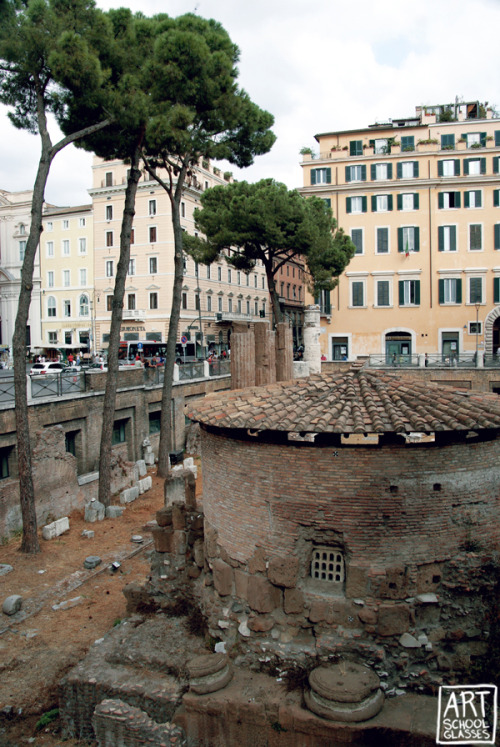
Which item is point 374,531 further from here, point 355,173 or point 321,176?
point 321,176

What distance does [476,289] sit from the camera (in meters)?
35.3

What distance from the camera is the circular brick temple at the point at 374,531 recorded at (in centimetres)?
685

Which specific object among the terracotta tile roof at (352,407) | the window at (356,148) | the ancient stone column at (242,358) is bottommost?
the terracotta tile roof at (352,407)

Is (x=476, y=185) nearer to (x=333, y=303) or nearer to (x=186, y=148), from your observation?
(x=333, y=303)

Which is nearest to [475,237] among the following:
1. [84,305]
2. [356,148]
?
[356,148]

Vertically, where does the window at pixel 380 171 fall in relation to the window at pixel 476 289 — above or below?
above

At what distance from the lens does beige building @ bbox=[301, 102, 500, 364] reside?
34906 millimetres

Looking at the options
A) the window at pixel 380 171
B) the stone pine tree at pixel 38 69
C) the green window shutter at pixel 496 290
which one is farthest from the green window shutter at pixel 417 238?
the stone pine tree at pixel 38 69

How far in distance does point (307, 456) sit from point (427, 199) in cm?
3210

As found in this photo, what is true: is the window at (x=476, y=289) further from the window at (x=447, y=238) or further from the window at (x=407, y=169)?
the window at (x=407, y=169)

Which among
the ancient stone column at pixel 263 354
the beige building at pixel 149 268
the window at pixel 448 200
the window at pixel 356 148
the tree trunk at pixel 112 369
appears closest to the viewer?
the ancient stone column at pixel 263 354

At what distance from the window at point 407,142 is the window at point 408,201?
2743 mm

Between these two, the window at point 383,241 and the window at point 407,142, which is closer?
the window at point 407,142

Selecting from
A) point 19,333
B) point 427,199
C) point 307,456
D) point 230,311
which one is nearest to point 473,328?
point 427,199
